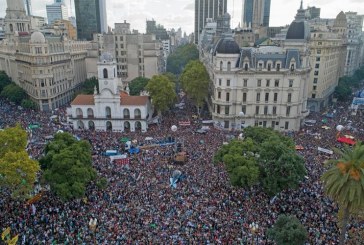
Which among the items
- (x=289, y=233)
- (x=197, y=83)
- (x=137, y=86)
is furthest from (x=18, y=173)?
(x=137, y=86)

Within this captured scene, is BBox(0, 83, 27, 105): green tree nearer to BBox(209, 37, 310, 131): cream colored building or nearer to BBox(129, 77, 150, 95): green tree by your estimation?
BBox(129, 77, 150, 95): green tree

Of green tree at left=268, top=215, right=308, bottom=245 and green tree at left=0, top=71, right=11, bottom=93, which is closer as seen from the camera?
green tree at left=268, top=215, right=308, bottom=245

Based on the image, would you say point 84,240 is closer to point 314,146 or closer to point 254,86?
point 314,146

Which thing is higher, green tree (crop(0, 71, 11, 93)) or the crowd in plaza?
green tree (crop(0, 71, 11, 93))

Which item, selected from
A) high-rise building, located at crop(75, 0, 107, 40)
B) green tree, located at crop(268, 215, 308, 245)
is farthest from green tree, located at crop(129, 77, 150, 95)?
high-rise building, located at crop(75, 0, 107, 40)

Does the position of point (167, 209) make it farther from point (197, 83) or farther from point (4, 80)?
point (4, 80)

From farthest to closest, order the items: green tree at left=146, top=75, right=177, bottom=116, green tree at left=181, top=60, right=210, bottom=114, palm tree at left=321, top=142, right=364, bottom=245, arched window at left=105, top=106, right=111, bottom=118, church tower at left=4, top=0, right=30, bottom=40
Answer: church tower at left=4, top=0, right=30, bottom=40
green tree at left=181, top=60, right=210, bottom=114
green tree at left=146, top=75, right=177, bottom=116
arched window at left=105, top=106, right=111, bottom=118
palm tree at left=321, top=142, right=364, bottom=245

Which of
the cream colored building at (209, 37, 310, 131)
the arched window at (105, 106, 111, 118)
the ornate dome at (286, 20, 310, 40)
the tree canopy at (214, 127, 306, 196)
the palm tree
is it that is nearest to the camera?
the palm tree
